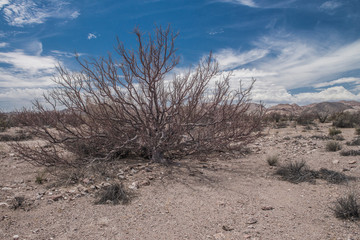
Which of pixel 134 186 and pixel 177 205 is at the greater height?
pixel 134 186

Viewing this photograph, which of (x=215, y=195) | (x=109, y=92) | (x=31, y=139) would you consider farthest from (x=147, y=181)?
(x=31, y=139)

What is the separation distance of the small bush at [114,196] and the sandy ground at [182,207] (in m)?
0.13

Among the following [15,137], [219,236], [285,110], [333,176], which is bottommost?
[219,236]

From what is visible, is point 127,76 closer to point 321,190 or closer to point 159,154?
point 159,154

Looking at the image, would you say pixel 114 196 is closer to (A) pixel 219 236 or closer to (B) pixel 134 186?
(B) pixel 134 186

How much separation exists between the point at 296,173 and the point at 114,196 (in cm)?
409

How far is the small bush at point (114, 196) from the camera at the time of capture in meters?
4.07

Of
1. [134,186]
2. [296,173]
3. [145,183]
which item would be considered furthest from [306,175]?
[134,186]

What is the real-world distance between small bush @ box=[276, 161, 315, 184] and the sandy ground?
0.65 ft

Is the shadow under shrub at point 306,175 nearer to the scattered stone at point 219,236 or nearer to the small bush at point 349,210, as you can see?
the small bush at point 349,210

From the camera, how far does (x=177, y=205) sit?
4.06 meters

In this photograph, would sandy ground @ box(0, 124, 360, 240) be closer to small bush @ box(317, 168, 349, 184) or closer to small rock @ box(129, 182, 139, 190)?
small rock @ box(129, 182, 139, 190)

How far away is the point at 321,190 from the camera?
469 centimetres

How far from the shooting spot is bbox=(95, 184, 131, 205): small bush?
160 inches
